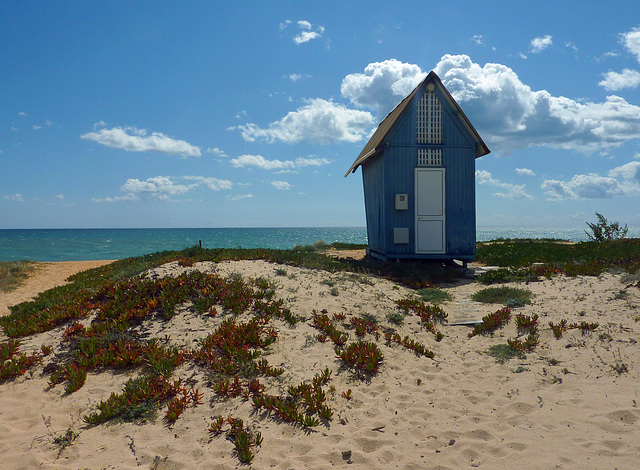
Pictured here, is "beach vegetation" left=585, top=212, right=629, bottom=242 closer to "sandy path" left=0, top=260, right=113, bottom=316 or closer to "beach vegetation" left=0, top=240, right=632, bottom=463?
"beach vegetation" left=0, top=240, right=632, bottom=463

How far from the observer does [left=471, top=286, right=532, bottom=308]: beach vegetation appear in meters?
9.66

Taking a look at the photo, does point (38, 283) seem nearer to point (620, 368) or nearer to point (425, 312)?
point (425, 312)

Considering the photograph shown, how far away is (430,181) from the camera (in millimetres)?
15102

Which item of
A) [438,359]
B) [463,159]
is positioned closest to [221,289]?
[438,359]

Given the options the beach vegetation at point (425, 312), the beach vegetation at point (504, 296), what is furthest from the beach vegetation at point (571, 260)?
the beach vegetation at point (425, 312)

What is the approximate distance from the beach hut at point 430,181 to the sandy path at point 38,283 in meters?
14.1

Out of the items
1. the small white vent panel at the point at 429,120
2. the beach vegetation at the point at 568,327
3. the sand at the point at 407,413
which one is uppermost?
the small white vent panel at the point at 429,120

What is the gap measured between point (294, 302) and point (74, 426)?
16.0ft

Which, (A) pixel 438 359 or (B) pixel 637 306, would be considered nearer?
(A) pixel 438 359

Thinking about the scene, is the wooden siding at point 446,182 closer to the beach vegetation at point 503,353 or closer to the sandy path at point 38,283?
the beach vegetation at point 503,353

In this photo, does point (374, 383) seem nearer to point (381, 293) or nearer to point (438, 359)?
point (438, 359)

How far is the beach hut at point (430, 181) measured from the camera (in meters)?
15.0

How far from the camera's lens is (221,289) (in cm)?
896

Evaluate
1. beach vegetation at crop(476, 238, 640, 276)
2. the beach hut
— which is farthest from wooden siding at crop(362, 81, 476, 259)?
beach vegetation at crop(476, 238, 640, 276)
